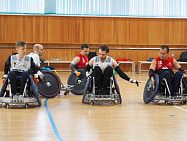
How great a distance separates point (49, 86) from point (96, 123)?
107 inches

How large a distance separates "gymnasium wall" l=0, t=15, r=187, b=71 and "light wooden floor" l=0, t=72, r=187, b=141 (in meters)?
8.50

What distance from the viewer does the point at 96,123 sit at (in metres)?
4.48

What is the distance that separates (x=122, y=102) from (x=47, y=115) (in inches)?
72.1

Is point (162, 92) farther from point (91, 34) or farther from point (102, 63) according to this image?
point (91, 34)

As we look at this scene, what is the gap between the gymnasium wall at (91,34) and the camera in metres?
14.4

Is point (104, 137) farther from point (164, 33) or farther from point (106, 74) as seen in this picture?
point (164, 33)


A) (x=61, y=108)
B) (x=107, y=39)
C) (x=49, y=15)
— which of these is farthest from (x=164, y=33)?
(x=61, y=108)

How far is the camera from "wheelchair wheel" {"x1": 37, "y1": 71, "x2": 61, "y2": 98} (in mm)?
7016

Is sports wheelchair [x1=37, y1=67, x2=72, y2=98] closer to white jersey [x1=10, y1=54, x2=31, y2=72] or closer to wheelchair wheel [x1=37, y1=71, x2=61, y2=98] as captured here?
wheelchair wheel [x1=37, y1=71, x2=61, y2=98]

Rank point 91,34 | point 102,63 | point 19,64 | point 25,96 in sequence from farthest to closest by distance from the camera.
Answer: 1. point 91,34
2. point 102,63
3. point 19,64
4. point 25,96

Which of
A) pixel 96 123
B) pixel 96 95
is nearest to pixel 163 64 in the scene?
pixel 96 95

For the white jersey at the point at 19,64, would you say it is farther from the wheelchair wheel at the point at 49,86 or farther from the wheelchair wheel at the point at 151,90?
the wheelchair wheel at the point at 151,90

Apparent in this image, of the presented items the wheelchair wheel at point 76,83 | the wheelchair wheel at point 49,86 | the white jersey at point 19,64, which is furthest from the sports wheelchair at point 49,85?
the white jersey at point 19,64

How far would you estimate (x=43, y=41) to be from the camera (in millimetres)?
14531
